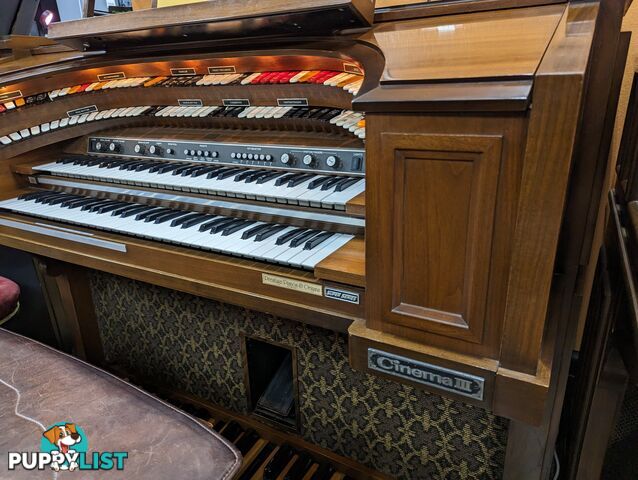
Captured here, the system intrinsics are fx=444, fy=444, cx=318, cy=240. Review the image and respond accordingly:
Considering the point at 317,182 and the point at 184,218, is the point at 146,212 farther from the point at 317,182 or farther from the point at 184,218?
the point at 317,182

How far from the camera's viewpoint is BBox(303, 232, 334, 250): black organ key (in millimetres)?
1111

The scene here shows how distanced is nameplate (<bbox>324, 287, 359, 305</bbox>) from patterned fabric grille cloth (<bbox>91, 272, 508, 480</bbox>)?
A: 467mm

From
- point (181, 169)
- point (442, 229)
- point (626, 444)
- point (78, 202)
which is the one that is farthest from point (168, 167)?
point (626, 444)

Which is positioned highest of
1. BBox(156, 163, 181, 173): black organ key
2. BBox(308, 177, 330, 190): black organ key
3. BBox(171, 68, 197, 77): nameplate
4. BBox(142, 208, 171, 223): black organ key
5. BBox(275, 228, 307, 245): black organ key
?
BBox(171, 68, 197, 77): nameplate

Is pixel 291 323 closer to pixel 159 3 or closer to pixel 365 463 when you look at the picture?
pixel 365 463

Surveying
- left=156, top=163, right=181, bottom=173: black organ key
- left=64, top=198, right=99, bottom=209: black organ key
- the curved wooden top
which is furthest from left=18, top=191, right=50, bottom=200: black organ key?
the curved wooden top

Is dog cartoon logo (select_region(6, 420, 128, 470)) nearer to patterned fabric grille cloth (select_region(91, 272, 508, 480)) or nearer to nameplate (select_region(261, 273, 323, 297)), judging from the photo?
nameplate (select_region(261, 273, 323, 297))

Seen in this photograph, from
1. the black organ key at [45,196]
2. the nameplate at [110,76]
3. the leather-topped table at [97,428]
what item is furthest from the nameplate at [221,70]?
the leather-topped table at [97,428]

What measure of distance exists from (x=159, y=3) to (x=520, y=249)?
1.39m

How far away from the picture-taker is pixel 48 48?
1.97 meters

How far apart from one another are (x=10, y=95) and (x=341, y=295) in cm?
164

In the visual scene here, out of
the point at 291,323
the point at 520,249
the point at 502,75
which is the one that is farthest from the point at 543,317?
the point at 291,323

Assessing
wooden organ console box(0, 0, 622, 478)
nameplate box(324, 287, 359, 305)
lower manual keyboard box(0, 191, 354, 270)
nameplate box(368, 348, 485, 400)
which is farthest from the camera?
lower manual keyboard box(0, 191, 354, 270)

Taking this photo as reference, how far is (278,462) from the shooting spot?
1643 mm
